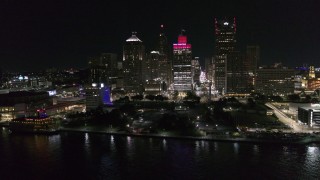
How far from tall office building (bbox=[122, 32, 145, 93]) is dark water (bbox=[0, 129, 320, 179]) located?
70.7 ft

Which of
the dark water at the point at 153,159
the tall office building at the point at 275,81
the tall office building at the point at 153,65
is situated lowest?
the dark water at the point at 153,159

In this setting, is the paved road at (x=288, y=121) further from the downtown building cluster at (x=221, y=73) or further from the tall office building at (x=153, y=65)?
the tall office building at (x=153, y=65)

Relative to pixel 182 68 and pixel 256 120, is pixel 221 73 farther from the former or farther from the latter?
pixel 256 120

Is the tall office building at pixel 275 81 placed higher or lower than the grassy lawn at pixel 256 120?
higher

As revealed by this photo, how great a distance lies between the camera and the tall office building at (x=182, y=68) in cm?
3669

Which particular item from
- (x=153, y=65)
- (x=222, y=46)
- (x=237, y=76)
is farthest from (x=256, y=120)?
(x=153, y=65)

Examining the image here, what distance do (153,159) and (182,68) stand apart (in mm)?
24679

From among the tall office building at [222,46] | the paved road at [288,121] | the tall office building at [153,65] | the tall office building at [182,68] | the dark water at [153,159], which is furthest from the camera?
the tall office building at [153,65]

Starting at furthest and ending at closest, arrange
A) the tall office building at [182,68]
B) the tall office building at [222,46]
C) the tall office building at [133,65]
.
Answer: the tall office building at [133,65]
the tall office building at [182,68]
the tall office building at [222,46]

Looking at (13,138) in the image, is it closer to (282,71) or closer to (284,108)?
(284,108)

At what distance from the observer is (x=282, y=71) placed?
32438mm

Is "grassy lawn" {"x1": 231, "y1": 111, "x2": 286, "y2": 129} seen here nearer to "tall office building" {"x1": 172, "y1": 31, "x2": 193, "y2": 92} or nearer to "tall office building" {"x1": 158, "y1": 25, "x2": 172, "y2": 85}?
"tall office building" {"x1": 172, "y1": 31, "x2": 193, "y2": 92}

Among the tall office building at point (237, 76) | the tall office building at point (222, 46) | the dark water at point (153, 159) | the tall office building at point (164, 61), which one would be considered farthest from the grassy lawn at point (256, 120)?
the tall office building at point (164, 61)

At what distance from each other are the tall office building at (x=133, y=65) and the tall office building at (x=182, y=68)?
4.07m
